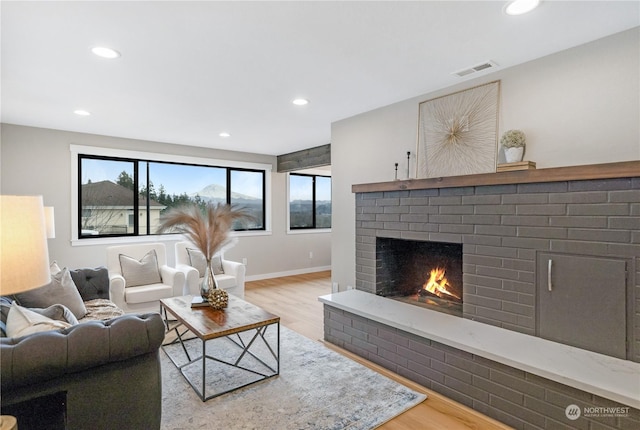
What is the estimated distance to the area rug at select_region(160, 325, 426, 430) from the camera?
83.3 inches

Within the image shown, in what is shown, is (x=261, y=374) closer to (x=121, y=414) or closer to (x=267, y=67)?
(x=121, y=414)

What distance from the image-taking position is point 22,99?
11.0ft

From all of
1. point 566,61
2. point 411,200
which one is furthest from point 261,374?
point 566,61

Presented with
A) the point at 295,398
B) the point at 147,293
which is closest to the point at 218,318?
the point at 295,398

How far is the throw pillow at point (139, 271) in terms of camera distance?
13.4 feet

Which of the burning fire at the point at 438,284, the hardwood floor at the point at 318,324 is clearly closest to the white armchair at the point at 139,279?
the hardwood floor at the point at 318,324

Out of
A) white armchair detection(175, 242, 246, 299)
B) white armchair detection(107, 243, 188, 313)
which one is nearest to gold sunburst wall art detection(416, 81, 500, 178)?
white armchair detection(175, 242, 246, 299)

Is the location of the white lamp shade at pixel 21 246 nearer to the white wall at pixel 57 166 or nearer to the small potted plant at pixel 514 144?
the small potted plant at pixel 514 144

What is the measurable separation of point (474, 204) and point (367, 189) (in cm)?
111

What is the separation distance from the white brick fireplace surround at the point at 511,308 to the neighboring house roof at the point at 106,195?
376cm

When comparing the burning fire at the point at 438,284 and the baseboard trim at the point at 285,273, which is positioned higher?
the burning fire at the point at 438,284

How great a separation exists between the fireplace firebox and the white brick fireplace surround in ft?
1.02

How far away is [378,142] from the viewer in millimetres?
3773

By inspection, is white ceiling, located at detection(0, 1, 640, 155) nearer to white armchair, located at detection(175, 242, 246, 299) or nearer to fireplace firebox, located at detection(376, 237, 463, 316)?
fireplace firebox, located at detection(376, 237, 463, 316)
